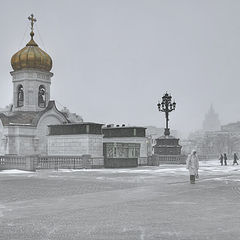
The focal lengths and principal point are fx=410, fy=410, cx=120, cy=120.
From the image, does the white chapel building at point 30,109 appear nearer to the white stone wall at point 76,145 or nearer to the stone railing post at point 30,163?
the white stone wall at point 76,145

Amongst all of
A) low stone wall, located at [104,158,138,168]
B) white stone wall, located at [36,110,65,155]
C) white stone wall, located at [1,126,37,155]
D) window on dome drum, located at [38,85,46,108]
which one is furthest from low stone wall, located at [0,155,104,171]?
window on dome drum, located at [38,85,46,108]

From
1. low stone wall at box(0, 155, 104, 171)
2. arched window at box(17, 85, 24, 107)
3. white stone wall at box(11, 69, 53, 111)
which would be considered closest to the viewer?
low stone wall at box(0, 155, 104, 171)

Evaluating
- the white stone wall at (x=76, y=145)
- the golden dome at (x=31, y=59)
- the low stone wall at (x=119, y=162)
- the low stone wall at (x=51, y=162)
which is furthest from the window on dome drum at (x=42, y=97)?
the low stone wall at (x=51, y=162)

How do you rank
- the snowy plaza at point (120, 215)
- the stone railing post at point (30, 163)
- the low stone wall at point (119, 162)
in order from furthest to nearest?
the low stone wall at point (119, 162) < the stone railing post at point (30, 163) < the snowy plaza at point (120, 215)

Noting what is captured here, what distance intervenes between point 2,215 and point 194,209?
4.60 metres

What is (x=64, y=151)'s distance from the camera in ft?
121

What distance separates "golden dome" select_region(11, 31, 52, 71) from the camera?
43.5 meters

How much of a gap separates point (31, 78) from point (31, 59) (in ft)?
6.64

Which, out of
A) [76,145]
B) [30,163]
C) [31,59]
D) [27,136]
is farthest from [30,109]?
[30,163]

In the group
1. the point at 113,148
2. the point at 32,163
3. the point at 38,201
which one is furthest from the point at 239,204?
the point at 113,148

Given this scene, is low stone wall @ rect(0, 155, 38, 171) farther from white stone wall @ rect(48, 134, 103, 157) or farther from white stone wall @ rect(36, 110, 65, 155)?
white stone wall @ rect(36, 110, 65, 155)

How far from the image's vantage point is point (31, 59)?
43.5 m

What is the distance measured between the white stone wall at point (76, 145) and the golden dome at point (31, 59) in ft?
32.1

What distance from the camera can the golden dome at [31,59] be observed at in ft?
143
